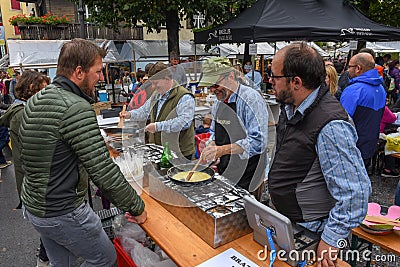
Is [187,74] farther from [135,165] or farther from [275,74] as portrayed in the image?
[275,74]

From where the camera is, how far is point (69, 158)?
1525mm

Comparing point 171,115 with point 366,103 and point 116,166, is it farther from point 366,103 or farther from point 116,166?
point 366,103

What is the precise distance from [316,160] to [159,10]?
6572mm

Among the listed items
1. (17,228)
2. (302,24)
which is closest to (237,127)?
(302,24)

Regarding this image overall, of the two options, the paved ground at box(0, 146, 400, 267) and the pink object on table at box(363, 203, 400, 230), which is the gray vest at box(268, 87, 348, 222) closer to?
the pink object on table at box(363, 203, 400, 230)

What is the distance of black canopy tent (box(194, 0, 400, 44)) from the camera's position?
166 inches

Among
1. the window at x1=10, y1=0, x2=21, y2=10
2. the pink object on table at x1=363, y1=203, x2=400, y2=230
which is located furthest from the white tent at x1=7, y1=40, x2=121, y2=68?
the window at x1=10, y1=0, x2=21, y2=10

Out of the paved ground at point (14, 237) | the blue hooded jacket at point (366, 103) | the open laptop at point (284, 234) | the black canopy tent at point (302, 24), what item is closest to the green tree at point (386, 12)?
the black canopy tent at point (302, 24)

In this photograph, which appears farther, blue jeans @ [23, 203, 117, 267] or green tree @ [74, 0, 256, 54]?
green tree @ [74, 0, 256, 54]

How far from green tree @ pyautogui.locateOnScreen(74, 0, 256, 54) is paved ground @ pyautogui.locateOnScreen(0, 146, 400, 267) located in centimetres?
431

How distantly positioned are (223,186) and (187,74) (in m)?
1.52

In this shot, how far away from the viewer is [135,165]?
2178 millimetres

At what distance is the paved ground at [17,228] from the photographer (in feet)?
9.56

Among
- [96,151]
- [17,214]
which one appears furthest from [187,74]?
[17,214]
